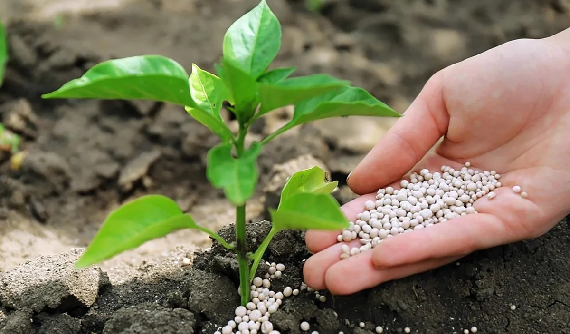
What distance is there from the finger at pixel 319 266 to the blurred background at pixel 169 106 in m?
0.55

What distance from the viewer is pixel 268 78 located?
123cm

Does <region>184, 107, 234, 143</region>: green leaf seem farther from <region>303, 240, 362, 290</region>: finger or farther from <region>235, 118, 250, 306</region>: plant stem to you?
<region>303, 240, 362, 290</region>: finger

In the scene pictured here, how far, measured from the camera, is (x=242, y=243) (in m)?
1.32

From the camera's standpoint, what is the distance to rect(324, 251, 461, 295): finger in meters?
1.33

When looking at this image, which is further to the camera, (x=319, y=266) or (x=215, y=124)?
(x=319, y=266)

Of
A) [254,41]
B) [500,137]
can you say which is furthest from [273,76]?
[500,137]

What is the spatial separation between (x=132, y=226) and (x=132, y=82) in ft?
0.90

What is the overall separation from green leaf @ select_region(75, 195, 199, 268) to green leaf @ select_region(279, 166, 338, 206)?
334mm

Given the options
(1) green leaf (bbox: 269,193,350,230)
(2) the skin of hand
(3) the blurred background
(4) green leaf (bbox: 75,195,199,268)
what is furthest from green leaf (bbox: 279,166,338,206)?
(3) the blurred background

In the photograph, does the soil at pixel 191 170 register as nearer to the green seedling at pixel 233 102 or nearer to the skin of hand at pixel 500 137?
the skin of hand at pixel 500 137

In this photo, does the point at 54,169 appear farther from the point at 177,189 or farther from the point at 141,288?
the point at 141,288

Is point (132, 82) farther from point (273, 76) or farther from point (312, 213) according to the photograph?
point (312, 213)

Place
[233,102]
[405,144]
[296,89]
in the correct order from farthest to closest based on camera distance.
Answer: [405,144]
[233,102]
[296,89]

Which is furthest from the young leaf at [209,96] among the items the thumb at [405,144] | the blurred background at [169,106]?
the blurred background at [169,106]
